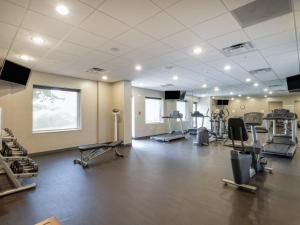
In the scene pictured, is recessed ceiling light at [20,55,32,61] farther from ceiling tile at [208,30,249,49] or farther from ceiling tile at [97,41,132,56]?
ceiling tile at [208,30,249,49]

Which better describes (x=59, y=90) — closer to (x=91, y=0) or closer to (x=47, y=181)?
(x=47, y=181)

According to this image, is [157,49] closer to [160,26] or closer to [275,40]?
[160,26]

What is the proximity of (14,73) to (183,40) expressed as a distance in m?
4.13

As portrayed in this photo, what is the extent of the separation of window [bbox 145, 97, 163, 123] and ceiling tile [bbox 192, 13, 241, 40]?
6570 mm

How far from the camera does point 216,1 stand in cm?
214

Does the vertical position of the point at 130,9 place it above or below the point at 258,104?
above

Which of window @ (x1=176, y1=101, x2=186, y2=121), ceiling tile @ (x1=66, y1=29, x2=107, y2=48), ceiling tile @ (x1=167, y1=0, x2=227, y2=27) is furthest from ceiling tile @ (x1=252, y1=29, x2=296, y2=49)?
window @ (x1=176, y1=101, x2=186, y2=121)

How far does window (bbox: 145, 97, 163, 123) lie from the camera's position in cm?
955

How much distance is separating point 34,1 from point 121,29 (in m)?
1.20

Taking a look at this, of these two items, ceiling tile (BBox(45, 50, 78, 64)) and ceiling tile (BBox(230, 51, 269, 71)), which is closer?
ceiling tile (BBox(45, 50, 78, 64))

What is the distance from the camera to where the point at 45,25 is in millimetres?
2697

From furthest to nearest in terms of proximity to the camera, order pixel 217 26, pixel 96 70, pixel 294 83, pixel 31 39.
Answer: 1. pixel 294 83
2. pixel 96 70
3. pixel 31 39
4. pixel 217 26

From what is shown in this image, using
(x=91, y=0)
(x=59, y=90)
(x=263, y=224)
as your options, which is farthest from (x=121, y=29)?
(x=59, y=90)

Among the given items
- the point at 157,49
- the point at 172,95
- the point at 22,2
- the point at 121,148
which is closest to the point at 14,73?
the point at 22,2
